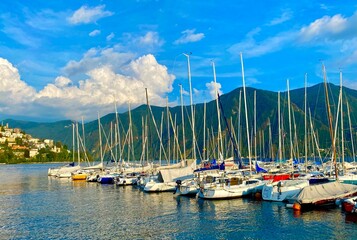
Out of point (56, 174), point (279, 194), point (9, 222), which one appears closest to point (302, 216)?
point (279, 194)

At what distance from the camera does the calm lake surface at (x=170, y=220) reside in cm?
3403

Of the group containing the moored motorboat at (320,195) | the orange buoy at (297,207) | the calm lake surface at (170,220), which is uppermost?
the moored motorboat at (320,195)

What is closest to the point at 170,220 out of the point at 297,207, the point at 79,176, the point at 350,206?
the point at 297,207

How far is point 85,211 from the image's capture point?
160 ft

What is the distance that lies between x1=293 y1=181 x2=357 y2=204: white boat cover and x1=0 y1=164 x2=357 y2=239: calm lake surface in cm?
161

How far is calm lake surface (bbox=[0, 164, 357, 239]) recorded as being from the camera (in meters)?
34.0

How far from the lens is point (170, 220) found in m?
40.5

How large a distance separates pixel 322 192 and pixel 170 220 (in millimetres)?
17387

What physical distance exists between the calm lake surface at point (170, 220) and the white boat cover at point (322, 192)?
1.61 m

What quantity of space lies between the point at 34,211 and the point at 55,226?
12.0 meters

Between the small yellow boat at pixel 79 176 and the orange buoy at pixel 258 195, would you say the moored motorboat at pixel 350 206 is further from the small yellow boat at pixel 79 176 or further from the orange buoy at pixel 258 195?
the small yellow boat at pixel 79 176

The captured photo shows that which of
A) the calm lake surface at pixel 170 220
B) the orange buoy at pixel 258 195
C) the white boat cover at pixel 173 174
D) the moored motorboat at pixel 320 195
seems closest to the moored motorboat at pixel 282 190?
the calm lake surface at pixel 170 220

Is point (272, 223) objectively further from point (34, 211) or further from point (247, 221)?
point (34, 211)

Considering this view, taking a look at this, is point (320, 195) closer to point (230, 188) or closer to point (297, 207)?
point (297, 207)
